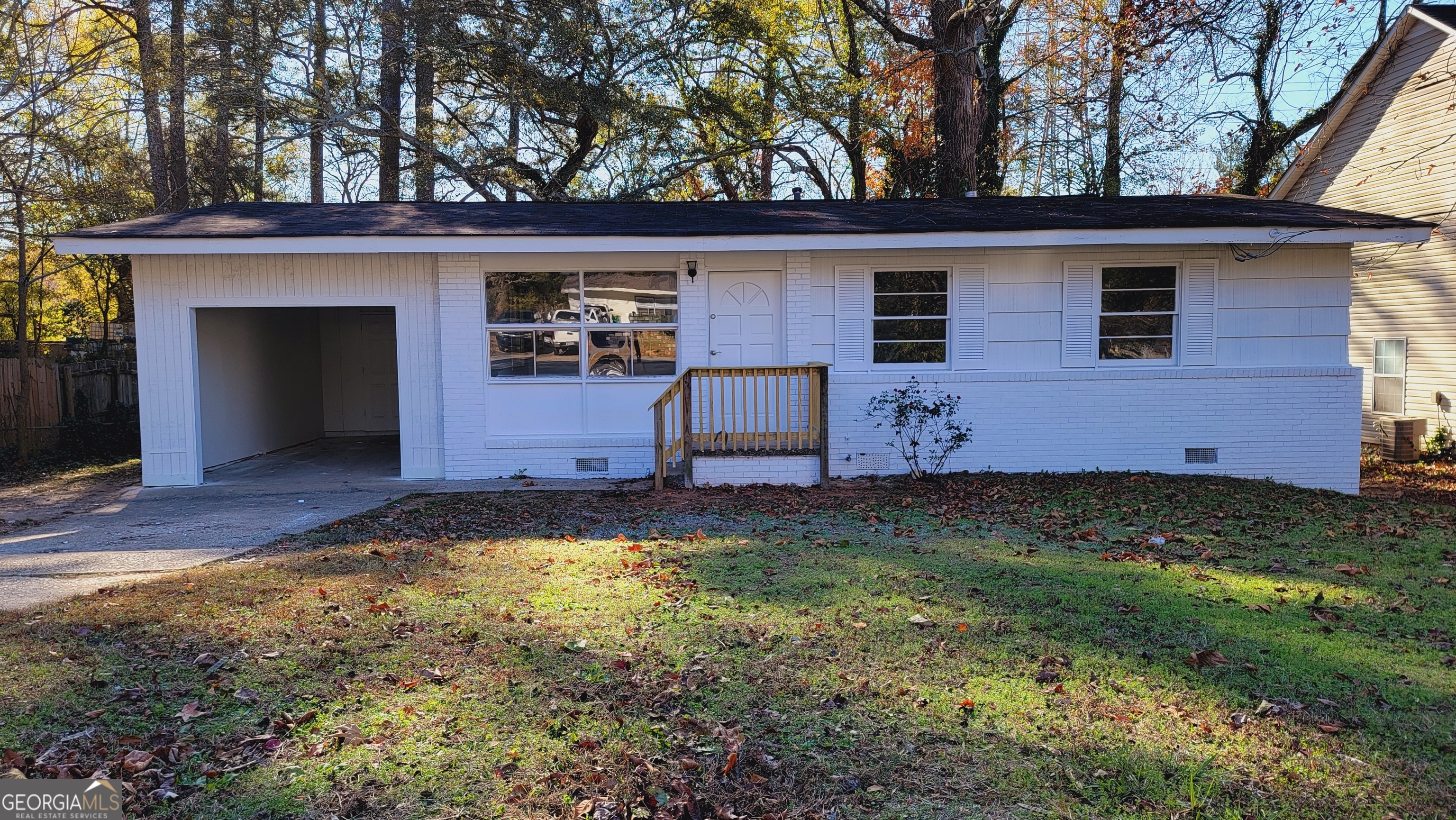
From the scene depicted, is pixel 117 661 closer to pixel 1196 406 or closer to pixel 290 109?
pixel 1196 406

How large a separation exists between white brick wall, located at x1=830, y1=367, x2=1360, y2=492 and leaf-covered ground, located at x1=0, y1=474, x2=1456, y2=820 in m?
4.05

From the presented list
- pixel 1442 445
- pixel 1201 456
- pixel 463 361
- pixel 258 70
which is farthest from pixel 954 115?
pixel 258 70

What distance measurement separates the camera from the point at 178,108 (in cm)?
1683

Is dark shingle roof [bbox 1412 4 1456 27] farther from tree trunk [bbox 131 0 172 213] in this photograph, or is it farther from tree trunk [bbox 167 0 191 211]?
tree trunk [bbox 131 0 172 213]

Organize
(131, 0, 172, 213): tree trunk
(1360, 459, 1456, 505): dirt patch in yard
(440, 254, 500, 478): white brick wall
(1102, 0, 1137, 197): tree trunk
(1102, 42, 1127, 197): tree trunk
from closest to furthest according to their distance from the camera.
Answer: (440, 254, 500, 478): white brick wall < (1360, 459, 1456, 505): dirt patch in yard < (1102, 0, 1137, 197): tree trunk < (131, 0, 172, 213): tree trunk < (1102, 42, 1127, 197): tree trunk

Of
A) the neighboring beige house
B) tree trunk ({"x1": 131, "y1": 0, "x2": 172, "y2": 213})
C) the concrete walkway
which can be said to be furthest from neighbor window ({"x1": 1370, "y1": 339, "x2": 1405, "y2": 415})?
tree trunk ({"x1": 131, "y1": 0, "x2": 172, "y2": 213})

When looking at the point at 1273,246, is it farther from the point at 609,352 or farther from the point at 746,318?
the point at 609,352

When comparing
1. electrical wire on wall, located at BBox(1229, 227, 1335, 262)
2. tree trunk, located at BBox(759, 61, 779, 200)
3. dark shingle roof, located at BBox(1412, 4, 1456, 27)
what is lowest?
electrical wire on wall, located at BBox(1229, 227, 1335, 262)

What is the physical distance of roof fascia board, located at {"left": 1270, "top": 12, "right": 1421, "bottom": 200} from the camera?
1423cm

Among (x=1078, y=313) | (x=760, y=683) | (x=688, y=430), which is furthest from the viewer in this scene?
(x=1078, y=313)

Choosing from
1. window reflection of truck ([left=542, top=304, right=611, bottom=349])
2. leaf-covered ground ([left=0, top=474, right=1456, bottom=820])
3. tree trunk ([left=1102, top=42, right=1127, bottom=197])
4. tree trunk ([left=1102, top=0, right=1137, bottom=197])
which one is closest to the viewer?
leaf-covered ground ([left=0, top=474, right=1456, bottom=820])

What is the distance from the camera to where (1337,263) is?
10859 millimetres

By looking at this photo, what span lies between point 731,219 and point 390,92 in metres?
10.9

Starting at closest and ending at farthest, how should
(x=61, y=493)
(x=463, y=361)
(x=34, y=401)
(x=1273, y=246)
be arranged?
(x=61, y=493)
(x=1273, y=246)
(x=463, y=361)
(x=34, y=401)
